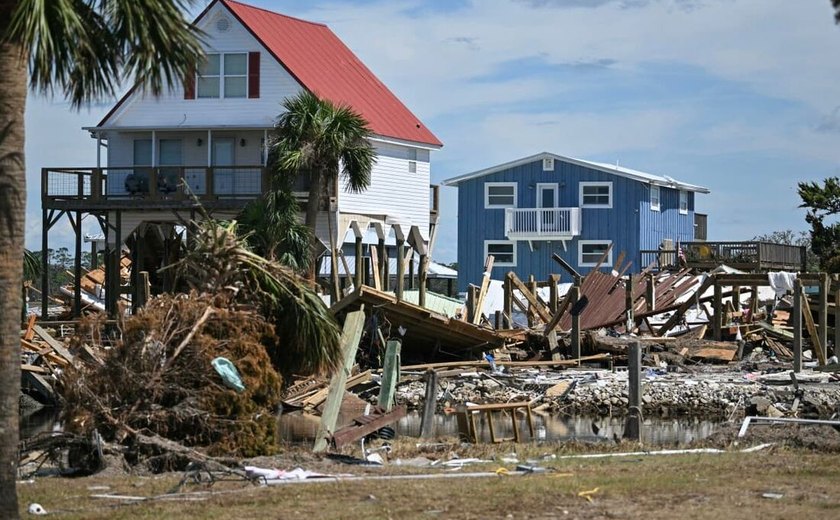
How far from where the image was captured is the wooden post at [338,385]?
1872cm

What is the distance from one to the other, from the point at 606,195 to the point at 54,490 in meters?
49.3

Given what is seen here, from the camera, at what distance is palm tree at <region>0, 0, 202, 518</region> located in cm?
1105

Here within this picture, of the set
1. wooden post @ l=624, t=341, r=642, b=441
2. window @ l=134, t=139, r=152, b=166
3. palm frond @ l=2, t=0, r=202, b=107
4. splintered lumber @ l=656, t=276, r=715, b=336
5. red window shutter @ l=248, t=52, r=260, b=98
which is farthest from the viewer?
window @ l=134, t=139, r=152, b=166

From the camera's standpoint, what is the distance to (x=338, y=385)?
770 inches

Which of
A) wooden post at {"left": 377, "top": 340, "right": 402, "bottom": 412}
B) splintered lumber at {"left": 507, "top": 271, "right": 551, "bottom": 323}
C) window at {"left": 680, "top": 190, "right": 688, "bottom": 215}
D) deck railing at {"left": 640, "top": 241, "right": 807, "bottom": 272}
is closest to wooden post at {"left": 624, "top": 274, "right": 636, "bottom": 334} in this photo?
splintered lumber at {"left": 507, "top": 271, "right": 551, "bottom": 323}

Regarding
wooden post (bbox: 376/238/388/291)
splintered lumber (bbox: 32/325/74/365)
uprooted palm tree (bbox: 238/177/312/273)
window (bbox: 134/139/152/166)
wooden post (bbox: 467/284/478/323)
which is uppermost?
window (bbox: 134/139/152/166)

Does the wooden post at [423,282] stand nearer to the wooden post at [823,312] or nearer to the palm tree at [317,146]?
the palm tree at [317,146]

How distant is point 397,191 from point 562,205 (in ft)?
54.9

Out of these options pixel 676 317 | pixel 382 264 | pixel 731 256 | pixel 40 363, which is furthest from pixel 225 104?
pixel 731 256

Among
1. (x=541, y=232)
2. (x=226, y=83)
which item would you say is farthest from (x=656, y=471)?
(x=541, y=232)

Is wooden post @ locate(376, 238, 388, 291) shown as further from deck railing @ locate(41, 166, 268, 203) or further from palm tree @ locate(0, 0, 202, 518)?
palm tree @ locate(0, 0, 202, 518)

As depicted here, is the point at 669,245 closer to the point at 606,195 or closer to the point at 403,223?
the point at 606,195

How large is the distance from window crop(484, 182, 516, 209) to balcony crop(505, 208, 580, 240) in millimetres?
676

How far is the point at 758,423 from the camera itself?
20938 mm
